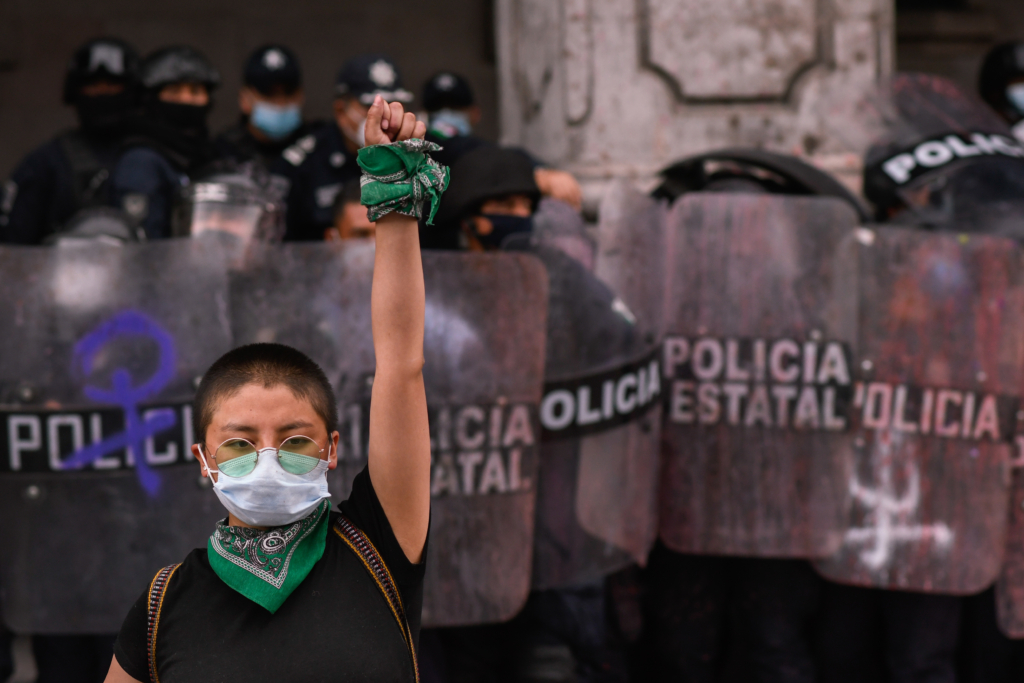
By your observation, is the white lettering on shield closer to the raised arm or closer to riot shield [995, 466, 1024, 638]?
riot shield [995, 466, 1024, 638]

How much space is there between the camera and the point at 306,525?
1.53 meters

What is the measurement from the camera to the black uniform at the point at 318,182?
4.16 meters

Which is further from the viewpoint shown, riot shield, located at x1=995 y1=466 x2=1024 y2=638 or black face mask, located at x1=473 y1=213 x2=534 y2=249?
riot shield, located at x1=995 y1=466 x2=1024 y2=638

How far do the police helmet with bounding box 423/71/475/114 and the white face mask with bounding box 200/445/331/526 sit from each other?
5.09 meters

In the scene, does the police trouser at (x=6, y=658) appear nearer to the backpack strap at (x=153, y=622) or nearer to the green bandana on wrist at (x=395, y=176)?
the backpack strap at (x=153, y=622)

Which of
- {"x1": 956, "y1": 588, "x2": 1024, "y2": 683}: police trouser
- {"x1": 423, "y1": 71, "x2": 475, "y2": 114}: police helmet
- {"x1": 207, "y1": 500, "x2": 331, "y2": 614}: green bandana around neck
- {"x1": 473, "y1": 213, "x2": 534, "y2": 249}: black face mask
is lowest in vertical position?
{"x1": 956, "y1": 588, "x2": 1024, "y2": 683}: police trouser

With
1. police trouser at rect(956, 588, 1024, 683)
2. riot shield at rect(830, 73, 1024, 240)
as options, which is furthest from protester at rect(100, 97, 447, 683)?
police trouser at rect(956, 588, 1024, 683)

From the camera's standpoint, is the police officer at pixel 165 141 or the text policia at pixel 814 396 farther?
the police officer at pixel 165 141

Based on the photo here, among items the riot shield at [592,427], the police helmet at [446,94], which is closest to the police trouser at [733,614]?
the riot shield at [592,427]

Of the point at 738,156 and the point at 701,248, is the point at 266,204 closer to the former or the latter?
the point at 701,248

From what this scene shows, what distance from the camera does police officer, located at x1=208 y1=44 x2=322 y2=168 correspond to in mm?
5219

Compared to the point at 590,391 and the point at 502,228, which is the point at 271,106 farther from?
the point at 590,391

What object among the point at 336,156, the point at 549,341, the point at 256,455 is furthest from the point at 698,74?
the point at 256,455

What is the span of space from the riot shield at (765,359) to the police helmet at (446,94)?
3344 millimetres
